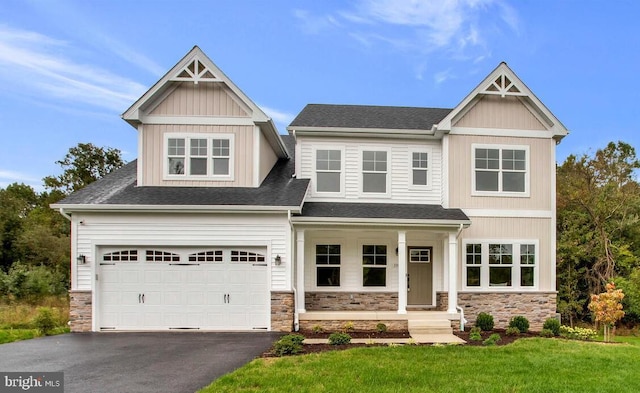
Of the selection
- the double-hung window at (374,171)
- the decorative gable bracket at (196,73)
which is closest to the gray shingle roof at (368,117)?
the double-hung window at (374,171)

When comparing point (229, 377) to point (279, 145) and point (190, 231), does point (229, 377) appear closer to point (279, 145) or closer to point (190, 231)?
point (190, 231)

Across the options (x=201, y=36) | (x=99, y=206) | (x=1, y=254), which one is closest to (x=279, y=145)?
(x=201, y=36)

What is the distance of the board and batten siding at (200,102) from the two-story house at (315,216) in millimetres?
45

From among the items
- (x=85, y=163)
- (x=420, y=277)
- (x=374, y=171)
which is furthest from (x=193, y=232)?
(x=85, y=163)

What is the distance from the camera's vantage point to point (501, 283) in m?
13.5

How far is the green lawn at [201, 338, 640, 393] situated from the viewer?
6.53m

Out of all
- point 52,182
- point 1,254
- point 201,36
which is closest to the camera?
point 201,36

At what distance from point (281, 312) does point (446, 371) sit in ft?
18.5

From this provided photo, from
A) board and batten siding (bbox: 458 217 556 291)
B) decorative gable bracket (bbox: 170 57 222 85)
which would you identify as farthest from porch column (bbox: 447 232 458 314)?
decorative gable bracket (bbox: 170 57 222 85)

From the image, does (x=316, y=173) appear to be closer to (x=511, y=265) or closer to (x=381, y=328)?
(x=381, y=328)

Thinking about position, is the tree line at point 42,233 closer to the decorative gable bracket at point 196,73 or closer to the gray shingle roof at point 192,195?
the gray shingle roof at point 192,195

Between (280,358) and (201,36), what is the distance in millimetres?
10934

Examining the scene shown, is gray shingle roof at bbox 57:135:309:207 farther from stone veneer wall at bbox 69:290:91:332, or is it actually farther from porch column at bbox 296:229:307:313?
stone veneer wall at bbox 69:290:91:332

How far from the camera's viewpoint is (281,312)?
39.3 feet
